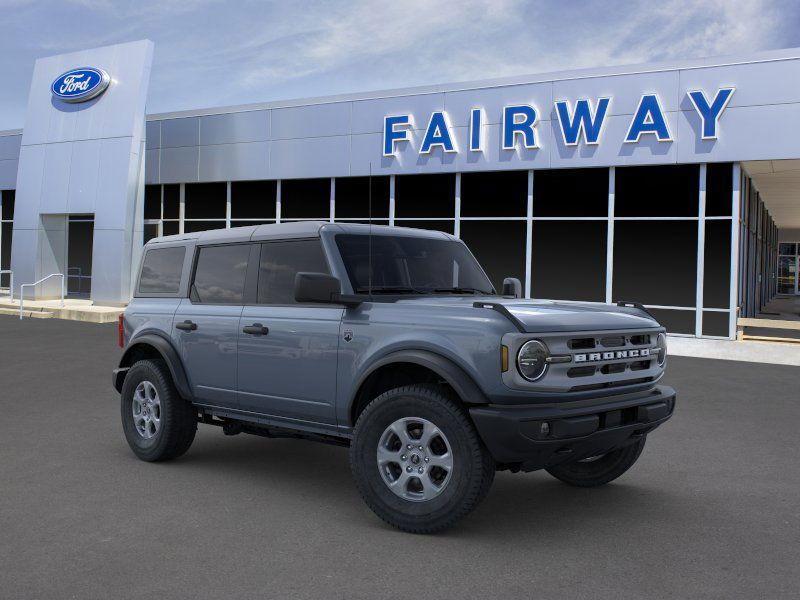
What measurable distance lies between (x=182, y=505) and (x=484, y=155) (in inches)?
684

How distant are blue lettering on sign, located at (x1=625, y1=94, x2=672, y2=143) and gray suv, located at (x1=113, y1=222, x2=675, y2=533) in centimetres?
1395

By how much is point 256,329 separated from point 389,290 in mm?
1014

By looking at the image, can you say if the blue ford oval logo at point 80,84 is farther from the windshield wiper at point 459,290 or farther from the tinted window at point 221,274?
the windshield wiper at point 459,290

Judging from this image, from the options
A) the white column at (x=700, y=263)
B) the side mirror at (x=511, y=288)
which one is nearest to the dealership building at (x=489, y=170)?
the white column at (x=700, y=263)

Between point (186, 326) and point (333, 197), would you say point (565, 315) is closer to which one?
point (186, 326)

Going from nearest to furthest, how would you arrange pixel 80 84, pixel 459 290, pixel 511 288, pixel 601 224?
pixel 459 290 < pixel 511 288 < pixel 601 224 < pixel 80 84

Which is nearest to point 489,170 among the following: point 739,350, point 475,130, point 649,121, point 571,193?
point 475,130

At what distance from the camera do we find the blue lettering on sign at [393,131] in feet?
74.2

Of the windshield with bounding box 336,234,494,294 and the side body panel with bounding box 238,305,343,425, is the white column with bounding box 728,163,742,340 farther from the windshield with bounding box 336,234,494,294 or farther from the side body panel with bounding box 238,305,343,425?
the side body panel with bounding box 238,305,343,425

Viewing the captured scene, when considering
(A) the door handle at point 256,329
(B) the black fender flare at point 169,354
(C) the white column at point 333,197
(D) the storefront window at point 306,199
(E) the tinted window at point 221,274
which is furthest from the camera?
(D) the storefront window at point 306,199

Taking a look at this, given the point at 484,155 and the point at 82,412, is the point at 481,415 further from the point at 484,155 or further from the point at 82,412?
the point at 484,155

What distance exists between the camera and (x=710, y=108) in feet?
61.3

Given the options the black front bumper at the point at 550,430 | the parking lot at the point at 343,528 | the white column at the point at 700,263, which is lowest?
the parking lot at the point at 343,528

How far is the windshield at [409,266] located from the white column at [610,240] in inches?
570
